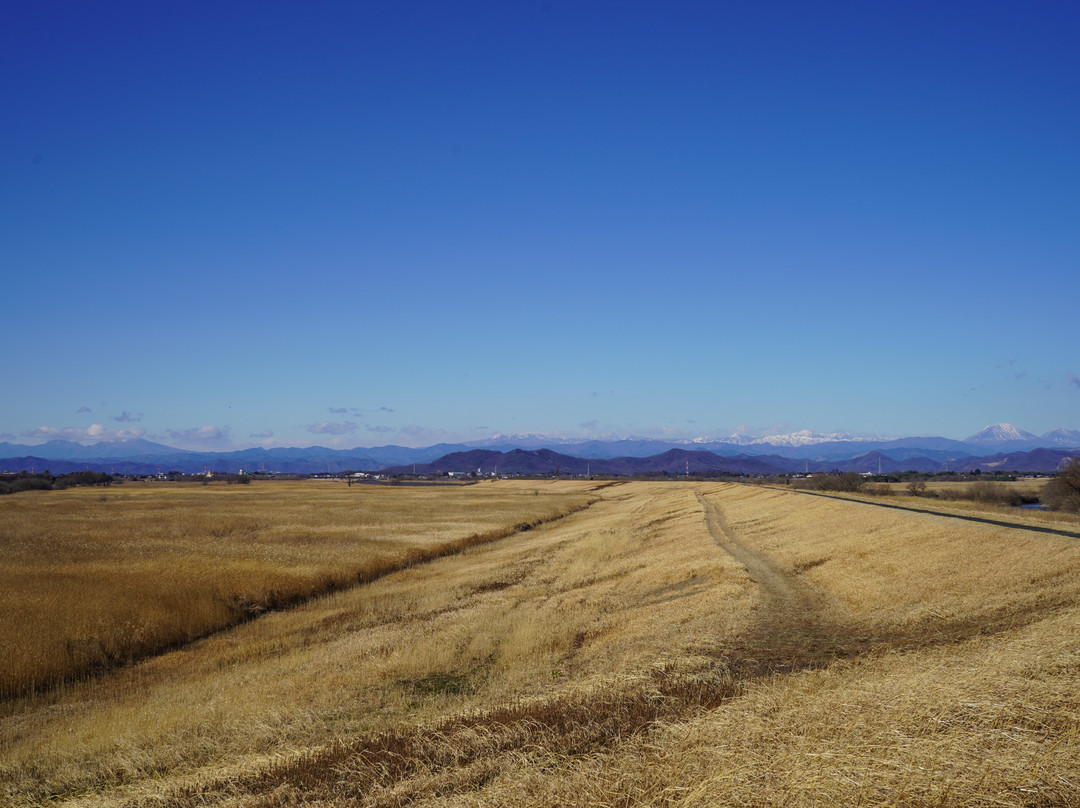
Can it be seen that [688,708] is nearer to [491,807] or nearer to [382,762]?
[491,807]

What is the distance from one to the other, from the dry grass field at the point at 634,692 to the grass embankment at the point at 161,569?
72cm

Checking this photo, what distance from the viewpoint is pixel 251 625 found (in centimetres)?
2741

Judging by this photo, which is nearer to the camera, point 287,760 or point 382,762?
point 382,762

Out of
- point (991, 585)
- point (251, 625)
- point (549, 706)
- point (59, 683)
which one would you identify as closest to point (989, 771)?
point (549, 706)

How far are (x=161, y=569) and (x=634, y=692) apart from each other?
28452mm

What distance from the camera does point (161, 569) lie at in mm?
32375

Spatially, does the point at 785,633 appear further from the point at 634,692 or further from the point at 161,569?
the point at 161,569

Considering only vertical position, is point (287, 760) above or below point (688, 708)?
below

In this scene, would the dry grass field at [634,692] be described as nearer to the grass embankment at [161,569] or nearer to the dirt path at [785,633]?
the dirt path at [785,633]

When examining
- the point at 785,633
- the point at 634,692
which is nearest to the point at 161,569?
the point at 634,692

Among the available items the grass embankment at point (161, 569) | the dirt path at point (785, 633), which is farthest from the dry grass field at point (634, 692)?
the grass embankment at point (161, 569)

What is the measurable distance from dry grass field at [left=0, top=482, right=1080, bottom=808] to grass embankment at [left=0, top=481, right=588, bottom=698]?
28.3 inches

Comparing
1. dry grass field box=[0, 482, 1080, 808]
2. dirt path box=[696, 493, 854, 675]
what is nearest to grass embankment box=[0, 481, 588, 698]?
dry grass field box=[0, 482, 1080, 808]

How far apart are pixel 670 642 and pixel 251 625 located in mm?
18723
